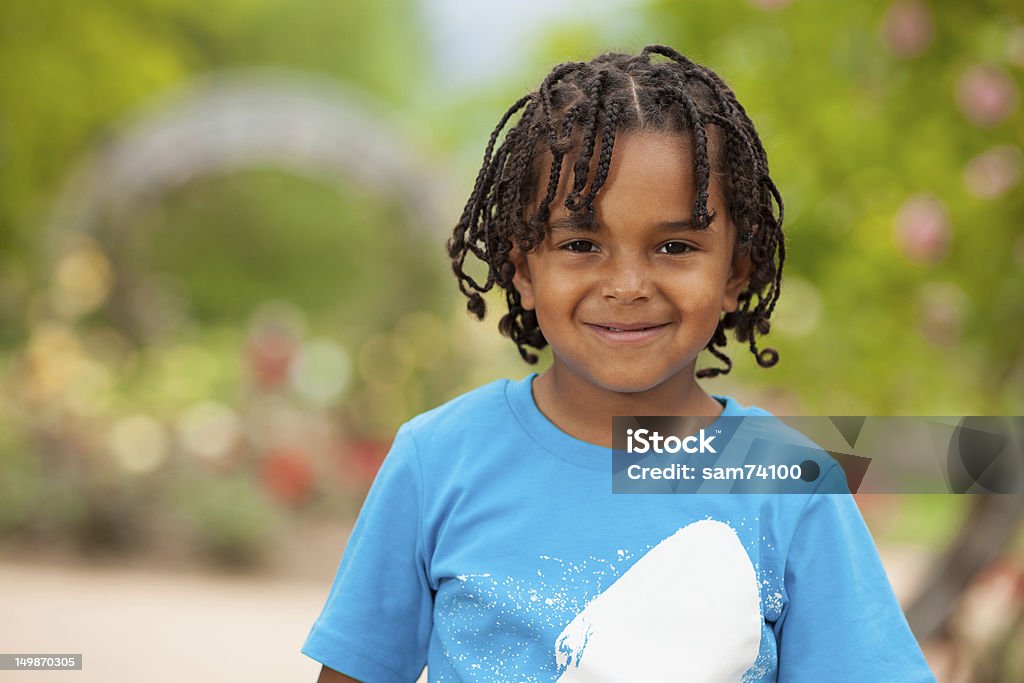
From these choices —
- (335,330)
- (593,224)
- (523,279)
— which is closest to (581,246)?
(593,224)

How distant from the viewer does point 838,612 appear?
63.7 inches

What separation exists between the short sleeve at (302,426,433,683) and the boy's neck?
24 centimetres

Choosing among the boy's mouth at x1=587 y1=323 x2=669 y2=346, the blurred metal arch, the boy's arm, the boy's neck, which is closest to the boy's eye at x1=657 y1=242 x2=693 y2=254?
the boy's mouth at x1=587 y1=323 x2=669 y2=346

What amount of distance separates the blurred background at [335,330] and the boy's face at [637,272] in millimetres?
482

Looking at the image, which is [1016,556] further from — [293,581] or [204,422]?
[204,422]

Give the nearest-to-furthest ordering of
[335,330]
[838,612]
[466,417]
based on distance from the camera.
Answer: [838,612], [466,417], [335,330]

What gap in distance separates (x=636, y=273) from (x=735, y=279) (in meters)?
0.28

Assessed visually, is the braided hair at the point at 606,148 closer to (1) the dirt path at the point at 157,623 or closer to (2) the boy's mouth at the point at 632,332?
(2) the boy's mouth at the point at 632,332

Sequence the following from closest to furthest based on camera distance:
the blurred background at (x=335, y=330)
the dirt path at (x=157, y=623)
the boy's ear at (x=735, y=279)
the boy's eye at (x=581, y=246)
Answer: the boy's eye at (x=581, y=246), the boy's ear at (x=735, y=279), the blurred background at (x=335, y=330), the dirt path at (x=157, y=623)

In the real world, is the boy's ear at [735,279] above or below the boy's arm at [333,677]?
above

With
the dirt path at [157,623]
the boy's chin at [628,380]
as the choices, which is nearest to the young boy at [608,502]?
the boy's chin at [628,380]

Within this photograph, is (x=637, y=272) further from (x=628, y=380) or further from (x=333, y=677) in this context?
(x=333, y=677)

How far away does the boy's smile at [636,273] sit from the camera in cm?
167

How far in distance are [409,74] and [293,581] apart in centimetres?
1743
